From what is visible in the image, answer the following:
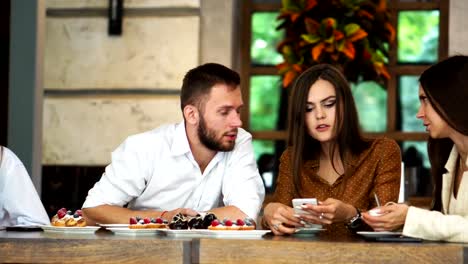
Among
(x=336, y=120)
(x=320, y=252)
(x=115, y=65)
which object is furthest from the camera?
(x=115, y=65)

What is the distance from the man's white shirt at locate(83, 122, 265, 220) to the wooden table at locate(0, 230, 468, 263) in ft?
3.59

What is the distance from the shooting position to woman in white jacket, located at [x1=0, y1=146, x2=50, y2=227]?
13.2ft

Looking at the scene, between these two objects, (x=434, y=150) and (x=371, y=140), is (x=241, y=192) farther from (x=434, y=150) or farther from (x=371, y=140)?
(x=434, y=150)

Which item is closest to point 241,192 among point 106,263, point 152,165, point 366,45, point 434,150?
point 152,165

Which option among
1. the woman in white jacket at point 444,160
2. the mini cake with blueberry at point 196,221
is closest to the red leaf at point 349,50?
the woman in white jacket at point 444,160

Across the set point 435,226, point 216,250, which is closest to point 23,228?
point 216,250

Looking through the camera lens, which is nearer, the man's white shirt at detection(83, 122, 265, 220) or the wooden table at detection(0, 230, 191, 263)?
the wooden table at detection(0, 230, 191, 263)

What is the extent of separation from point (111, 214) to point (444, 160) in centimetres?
125

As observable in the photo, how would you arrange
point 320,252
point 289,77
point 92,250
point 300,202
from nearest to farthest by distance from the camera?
point 320,252
point 92,250
point 300,202
point 289,77

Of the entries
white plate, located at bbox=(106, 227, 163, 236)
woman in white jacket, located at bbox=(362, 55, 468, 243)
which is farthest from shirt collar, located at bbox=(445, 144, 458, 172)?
white plate, located at bbox=(106, 227, 163, 236)

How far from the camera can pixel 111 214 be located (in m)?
4.11

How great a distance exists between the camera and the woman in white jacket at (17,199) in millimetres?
4012

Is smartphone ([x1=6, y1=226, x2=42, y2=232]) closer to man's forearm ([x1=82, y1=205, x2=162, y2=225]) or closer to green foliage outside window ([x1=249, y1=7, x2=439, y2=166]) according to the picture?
man's forearm ([x1=82, y1=205, x2=162, y2=225])

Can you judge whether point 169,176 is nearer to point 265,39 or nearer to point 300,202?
point 300,202
